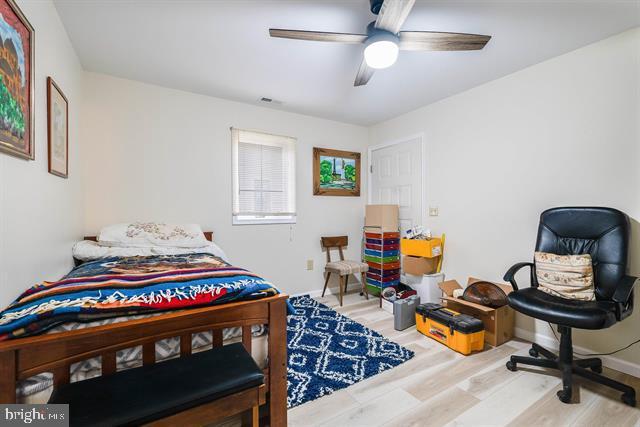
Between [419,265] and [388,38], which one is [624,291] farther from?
[388,38]

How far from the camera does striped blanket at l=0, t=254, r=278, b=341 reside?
90 centimetres

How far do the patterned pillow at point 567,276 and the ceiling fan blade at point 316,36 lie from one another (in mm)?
2027

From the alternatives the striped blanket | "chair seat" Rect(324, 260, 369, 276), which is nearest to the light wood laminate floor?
the striped blanket

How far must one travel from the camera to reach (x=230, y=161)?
3.17 meters

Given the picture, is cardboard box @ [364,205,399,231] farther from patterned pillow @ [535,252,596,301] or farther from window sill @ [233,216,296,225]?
patterned pillow @ [535,252,596,301]

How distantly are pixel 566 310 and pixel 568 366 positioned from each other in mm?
392

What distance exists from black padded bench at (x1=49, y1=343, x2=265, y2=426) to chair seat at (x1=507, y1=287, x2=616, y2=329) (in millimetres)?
1758

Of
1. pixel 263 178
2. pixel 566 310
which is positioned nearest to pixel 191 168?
pixel 263 178

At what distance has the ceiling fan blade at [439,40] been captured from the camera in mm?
1636

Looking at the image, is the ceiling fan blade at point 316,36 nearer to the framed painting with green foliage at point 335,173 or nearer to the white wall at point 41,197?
the white wall at point 41,197

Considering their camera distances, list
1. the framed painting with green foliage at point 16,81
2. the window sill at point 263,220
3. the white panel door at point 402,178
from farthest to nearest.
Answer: the white panel door at point 402,178 < the window sill at point 263,220 < the framed painting with green foliage at point 16,81

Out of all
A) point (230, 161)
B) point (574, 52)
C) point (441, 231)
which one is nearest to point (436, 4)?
point (574, 52)

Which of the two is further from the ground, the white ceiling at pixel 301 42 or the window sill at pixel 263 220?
the white ceiling at pixel 301 42

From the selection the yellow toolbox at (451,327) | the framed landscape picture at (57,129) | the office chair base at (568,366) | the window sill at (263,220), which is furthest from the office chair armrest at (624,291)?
the framed landscape picture at (57,129)
